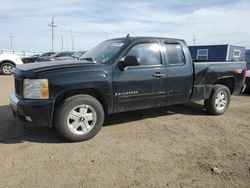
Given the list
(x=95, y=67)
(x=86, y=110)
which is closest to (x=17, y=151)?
(x=86, y=110)

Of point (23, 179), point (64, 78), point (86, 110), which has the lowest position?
point (23, 179)

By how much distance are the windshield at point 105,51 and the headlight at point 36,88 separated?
128 centimetres

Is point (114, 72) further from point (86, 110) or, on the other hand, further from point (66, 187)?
point (66, 187)

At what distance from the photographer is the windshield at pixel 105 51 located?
5.34 m

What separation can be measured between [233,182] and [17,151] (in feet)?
10.2

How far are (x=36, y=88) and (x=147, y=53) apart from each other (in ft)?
7.47

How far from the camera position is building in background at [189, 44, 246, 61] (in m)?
27.5

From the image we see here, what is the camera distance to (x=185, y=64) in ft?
19.9

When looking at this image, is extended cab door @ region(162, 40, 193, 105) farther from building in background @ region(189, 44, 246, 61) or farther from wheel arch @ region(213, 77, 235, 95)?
building in background @ region(189, 44, 246, 61)

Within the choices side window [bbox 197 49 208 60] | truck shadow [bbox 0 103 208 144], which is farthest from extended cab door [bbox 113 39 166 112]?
side window [bbox 197 49 208 60]

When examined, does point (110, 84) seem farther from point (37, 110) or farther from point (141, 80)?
point (37, 110)

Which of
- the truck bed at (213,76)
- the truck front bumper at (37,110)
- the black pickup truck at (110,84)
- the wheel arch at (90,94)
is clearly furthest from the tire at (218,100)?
the truck front bumper at (37,110)

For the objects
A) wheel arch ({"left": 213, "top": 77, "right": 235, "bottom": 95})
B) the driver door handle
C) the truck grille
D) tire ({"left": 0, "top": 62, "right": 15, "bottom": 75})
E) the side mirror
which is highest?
the side mirror

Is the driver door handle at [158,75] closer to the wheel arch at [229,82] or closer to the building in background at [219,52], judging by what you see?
the wheel arch at [229,82]
